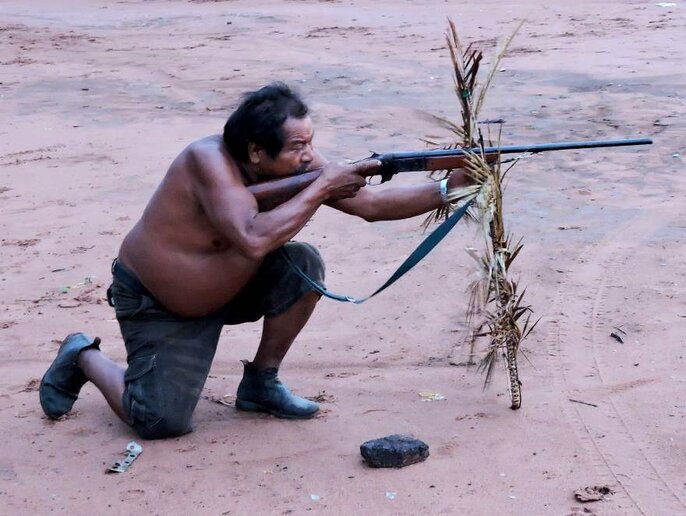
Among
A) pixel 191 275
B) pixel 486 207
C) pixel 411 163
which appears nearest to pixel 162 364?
pixel 191 275

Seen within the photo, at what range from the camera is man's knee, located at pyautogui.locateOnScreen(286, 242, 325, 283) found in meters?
3.91

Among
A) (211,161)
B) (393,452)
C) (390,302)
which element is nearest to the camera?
(393,452)

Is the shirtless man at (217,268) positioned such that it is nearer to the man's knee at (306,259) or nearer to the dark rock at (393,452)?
the man's knee at (306,259)

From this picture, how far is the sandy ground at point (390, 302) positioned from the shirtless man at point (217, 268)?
15 cm

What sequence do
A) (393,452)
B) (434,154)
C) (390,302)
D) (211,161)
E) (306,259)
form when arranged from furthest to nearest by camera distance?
(390,302) < (306,259) < (434,154) < (211,161) < (393,452)

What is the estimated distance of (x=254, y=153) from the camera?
3.61 metres

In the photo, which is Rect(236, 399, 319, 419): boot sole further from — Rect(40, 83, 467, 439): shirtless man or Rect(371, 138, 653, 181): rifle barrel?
Rect(371, 138, 653, 181): rifle barrel

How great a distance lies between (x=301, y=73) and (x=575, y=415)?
7.27 meters

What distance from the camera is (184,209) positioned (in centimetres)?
369

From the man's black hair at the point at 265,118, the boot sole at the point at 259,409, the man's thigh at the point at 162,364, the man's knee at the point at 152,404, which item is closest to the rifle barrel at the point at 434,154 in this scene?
the man's black hair at the point at 265,118

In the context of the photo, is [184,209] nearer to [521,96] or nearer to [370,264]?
[370,264]

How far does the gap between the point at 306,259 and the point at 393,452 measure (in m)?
0.85

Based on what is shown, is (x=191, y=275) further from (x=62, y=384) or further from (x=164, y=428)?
(x=62, y=384)

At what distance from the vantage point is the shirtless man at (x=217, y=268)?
354 centimetres
